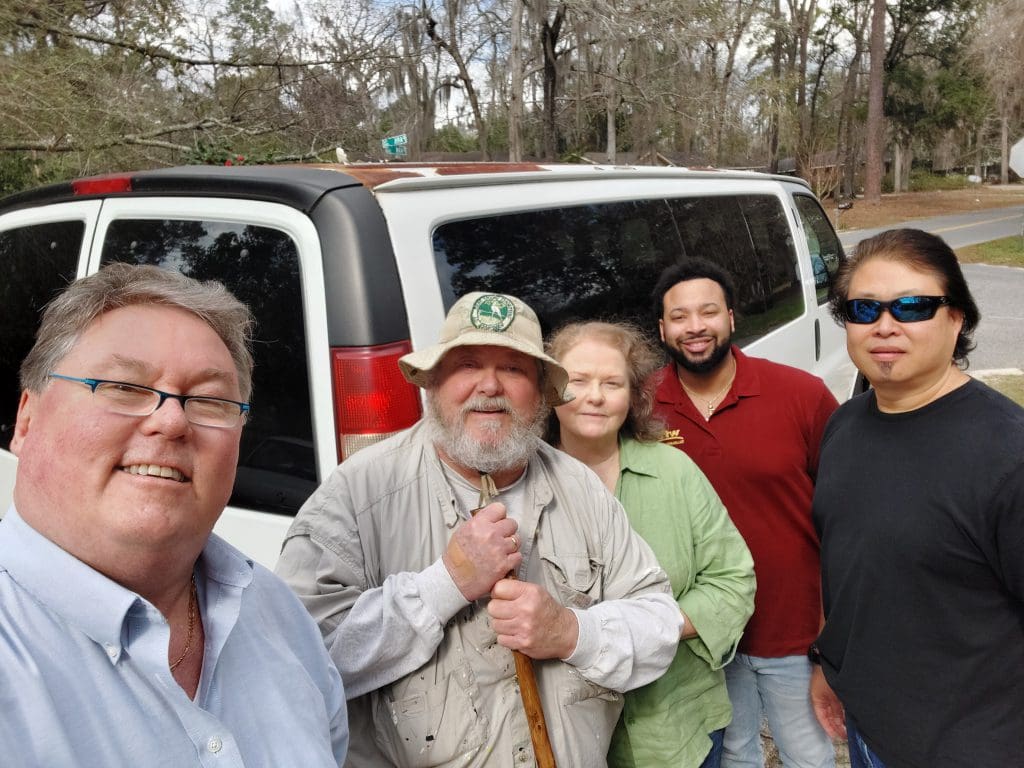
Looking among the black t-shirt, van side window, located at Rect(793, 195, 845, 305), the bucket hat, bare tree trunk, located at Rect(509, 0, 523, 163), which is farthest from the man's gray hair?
bare tree trunk, located at Rect(509, 0, 523, 163)

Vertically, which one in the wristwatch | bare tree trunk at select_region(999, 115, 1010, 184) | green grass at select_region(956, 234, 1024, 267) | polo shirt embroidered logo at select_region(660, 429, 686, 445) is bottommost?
the wristwatch

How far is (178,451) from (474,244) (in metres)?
1.30

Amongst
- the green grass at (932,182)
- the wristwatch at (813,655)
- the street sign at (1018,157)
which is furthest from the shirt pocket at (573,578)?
the green grass at (932,182)

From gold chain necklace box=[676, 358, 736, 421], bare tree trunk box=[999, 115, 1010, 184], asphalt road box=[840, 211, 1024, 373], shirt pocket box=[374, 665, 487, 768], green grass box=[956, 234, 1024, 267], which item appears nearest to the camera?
shirt pocket box=[374, 665, 487, 768]

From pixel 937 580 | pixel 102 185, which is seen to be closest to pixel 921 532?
pixel 937 580

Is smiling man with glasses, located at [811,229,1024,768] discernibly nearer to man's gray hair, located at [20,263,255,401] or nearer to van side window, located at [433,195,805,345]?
van side window, located at [433,195,805,345]

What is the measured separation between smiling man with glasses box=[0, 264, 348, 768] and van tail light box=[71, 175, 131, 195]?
140 cm

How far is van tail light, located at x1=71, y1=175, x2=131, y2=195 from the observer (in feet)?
8.12

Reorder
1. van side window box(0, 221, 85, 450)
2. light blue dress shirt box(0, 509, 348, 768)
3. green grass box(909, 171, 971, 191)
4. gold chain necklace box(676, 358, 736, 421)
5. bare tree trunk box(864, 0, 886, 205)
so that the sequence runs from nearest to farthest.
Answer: light blue dress shirt box(0, 509, 348, 768) < gold chain necklace box(676, 358, 736, 421) < van side window box(0, 221, 85, 450) < bare tree trunk box(864, 0, 886, 205) < green grass box(909, 171, 971, 191)

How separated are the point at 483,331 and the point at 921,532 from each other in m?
1.06

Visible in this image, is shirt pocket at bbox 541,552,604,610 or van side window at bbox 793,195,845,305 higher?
van side window at bbox 793,195,845,305

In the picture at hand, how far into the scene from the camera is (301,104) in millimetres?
9477

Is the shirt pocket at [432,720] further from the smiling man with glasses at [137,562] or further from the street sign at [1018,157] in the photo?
the street sign at [1018,157]

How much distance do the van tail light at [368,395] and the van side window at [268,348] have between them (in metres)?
0.13
